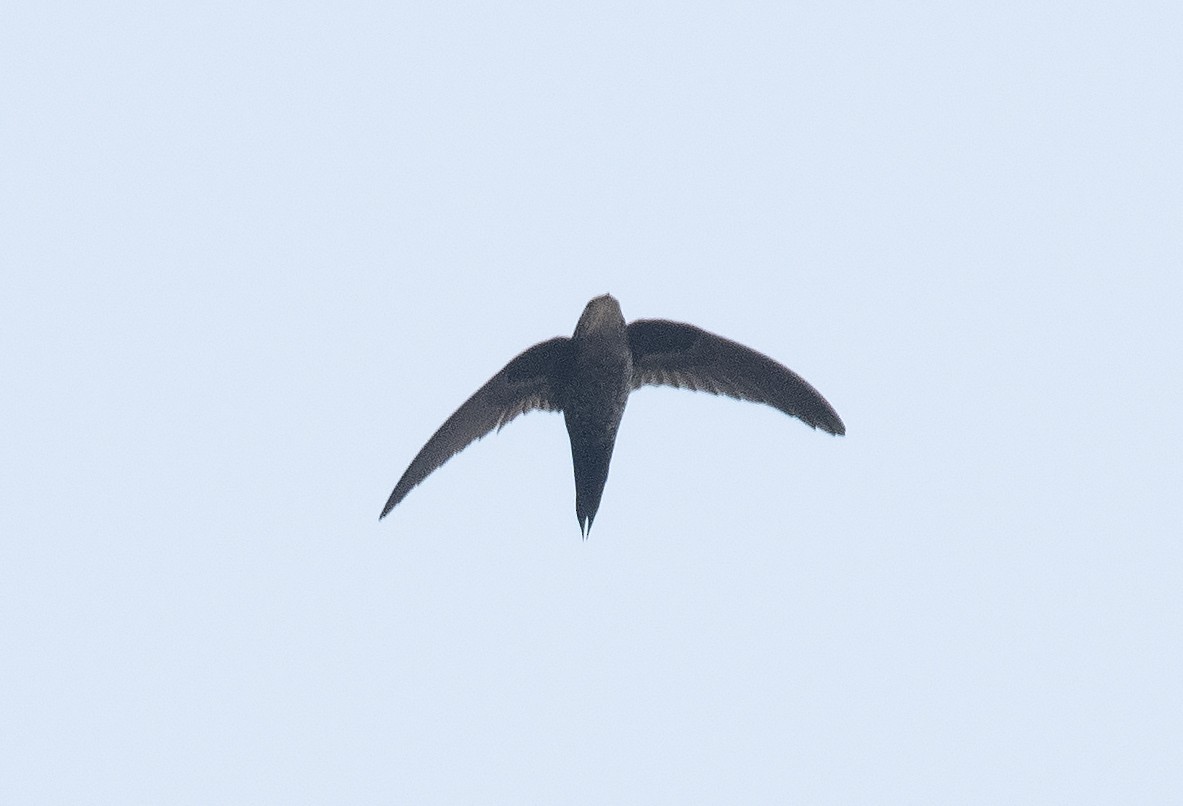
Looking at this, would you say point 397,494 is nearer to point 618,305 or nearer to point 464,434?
point 464,434

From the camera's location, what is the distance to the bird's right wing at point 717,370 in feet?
43.0

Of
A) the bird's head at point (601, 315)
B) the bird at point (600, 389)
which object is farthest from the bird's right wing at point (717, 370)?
the bird's head at point (601, 315)

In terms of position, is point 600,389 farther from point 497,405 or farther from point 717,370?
point 717,370

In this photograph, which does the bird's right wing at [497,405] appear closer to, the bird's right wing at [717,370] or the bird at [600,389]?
the bird at [600,389]

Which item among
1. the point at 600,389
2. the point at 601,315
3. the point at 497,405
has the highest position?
the point at 601,315

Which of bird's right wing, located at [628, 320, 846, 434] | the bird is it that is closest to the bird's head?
the bird

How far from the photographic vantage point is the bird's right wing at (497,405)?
1311 centimetres

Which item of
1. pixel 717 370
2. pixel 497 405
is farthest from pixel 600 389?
pixel 717 370

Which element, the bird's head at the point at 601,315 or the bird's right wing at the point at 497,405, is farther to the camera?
the bird's right wing at the point at 497,405

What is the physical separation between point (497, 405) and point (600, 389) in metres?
1.02

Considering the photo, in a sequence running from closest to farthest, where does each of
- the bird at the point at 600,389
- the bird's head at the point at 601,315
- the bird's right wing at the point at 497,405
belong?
1. the bird's head at the point at 601,315
2. the bird at the point at 600,389
3. the bird's right wing at the point at 497,405

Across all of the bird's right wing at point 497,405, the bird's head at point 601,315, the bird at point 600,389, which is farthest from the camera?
the bird's right wing at point 497,405

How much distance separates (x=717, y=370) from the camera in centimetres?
1339

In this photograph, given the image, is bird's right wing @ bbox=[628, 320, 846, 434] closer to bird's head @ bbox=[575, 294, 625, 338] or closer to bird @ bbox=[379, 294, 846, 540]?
bird @ bbox=[379, 294, 846, 540]
